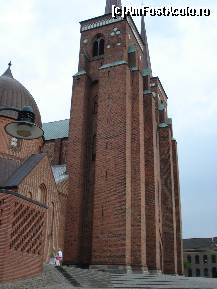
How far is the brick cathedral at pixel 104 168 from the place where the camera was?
23.5 metres

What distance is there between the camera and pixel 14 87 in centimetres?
2917

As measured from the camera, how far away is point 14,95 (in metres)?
28.6

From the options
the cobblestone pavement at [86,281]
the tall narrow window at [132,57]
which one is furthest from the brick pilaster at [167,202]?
the cobblestone pavement at [86,281]

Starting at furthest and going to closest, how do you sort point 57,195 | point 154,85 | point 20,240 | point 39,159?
1. point 154,85
2. point 57,195
3. point 39,159
4. point 20,240

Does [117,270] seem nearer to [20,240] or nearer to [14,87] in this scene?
[20,240]

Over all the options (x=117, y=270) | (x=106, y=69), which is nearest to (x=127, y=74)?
(x=106, y=69)

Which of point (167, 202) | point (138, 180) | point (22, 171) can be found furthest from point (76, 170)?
point (167, 202)

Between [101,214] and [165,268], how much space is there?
9063 millimetres

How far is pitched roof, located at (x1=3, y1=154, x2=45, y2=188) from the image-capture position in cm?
2108

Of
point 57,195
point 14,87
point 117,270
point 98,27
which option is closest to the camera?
point 117,270

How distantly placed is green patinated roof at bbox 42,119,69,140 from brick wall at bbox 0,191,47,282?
59.3ft

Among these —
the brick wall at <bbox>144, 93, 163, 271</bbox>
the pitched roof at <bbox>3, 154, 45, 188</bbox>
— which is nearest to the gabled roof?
the pitched roof at <bbox>3, 154, 45, 188</bbox>

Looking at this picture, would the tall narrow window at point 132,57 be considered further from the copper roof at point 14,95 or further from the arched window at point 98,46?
the copper roof at point 14,95

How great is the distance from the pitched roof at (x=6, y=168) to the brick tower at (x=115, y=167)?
5.22 metres
